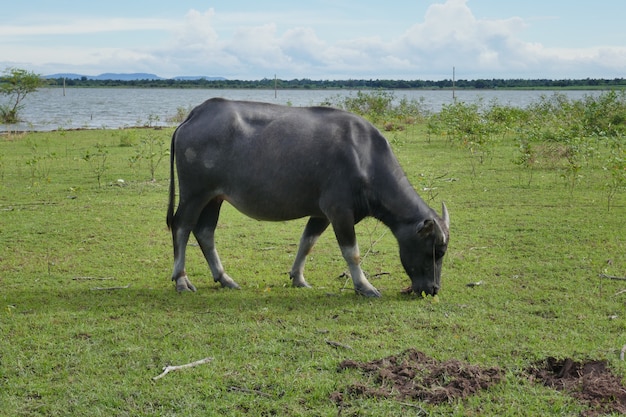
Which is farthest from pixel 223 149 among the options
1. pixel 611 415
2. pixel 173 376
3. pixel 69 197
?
pixel 69 197

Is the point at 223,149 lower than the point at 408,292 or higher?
higher

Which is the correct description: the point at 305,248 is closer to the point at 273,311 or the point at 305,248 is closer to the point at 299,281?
the point at 299,281

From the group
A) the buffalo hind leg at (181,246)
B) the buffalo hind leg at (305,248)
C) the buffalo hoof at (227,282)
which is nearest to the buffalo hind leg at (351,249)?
the buffalo hind leg at (305,248)

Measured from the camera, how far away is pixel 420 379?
429cm

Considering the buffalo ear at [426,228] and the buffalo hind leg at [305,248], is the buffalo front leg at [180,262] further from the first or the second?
the buffalo ear at [426,228]

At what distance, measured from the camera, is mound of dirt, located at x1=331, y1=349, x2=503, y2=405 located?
4.11 meters

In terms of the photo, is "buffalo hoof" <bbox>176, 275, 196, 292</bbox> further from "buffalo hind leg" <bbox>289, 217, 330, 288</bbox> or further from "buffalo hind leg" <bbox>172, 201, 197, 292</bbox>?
"buffalo hind leg" <bbox>289, 217, 330, 288</bbox>

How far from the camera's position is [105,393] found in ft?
13.8

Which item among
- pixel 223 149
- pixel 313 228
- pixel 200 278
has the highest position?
pixel 223 149

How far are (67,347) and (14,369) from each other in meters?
Answer: 0.45

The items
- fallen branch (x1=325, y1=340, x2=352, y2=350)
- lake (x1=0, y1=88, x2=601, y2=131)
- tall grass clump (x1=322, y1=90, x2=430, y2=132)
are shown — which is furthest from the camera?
lake (x1=0, y1=88, x2=601, y2=131)

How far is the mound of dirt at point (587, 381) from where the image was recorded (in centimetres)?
399

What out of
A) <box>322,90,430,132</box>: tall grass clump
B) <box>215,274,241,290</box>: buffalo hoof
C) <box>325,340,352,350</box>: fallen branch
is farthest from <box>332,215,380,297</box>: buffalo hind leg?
<box>322,90,430,132</box>: tall grass clump

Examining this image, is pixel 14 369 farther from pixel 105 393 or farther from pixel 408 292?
pixel 408 292
